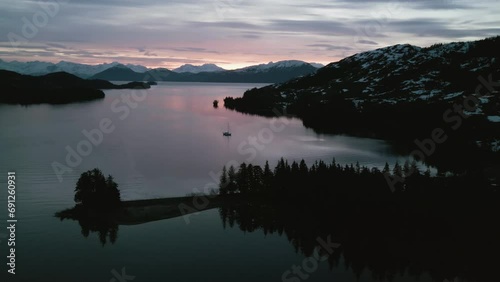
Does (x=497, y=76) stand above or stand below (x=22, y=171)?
above

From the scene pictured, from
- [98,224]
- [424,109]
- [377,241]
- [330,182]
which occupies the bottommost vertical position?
[98,224]

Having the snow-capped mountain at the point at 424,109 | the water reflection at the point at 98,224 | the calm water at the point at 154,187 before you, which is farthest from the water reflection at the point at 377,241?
the snow-capped mountain at the point at 424,109

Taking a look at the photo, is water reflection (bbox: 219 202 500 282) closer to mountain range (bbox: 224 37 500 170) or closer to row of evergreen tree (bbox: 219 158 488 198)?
row of evergreen tree (bbox: 219 158 488 198)

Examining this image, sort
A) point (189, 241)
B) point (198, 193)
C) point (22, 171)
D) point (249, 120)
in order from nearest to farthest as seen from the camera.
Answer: point (189, 241), point (198, 193), point (22, 171), point (249, 120)

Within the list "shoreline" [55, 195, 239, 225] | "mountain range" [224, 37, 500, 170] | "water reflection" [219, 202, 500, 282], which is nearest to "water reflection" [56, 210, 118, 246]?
"shoreline" [55, 195, 239, 225]

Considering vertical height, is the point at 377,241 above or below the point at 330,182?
below

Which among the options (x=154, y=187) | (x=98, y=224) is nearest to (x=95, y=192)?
(x=98, y=224)

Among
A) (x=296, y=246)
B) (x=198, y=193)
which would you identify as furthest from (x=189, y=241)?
(x=198, y=193)

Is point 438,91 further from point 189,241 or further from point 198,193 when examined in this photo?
point 189,241

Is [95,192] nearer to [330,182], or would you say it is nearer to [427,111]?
[330,182]
